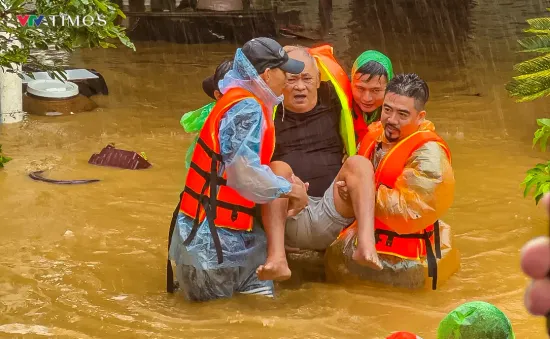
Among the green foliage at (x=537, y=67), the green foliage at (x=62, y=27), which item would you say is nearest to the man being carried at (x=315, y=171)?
the green foliage at (x=62, y=27)

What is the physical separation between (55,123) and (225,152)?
19.3ft

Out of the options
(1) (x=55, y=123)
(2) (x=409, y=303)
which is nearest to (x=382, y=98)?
(2) (x=409, y=303)

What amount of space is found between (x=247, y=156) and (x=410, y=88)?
118cm

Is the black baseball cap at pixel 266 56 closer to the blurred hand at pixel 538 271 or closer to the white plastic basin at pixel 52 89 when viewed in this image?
the blurred hand at pixel 538 271

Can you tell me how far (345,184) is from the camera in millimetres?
5164

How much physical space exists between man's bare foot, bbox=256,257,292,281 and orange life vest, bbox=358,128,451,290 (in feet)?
2.52

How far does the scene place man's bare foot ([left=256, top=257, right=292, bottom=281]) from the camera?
4.87 m

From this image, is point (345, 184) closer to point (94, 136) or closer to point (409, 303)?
point (409, 303)

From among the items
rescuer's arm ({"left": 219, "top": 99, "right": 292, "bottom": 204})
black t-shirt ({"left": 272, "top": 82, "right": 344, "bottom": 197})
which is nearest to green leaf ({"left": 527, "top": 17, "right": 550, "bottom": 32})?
black t-shirt ({"left": 272, "top": 82, "right": 344, "bottom": 197})

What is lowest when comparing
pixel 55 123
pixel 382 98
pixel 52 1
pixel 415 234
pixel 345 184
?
pixel 55 123

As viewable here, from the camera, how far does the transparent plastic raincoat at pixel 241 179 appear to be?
4.71 meters

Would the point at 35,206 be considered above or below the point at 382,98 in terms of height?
below

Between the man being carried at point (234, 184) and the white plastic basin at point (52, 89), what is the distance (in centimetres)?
595

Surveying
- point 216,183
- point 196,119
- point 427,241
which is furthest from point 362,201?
point 196,119
